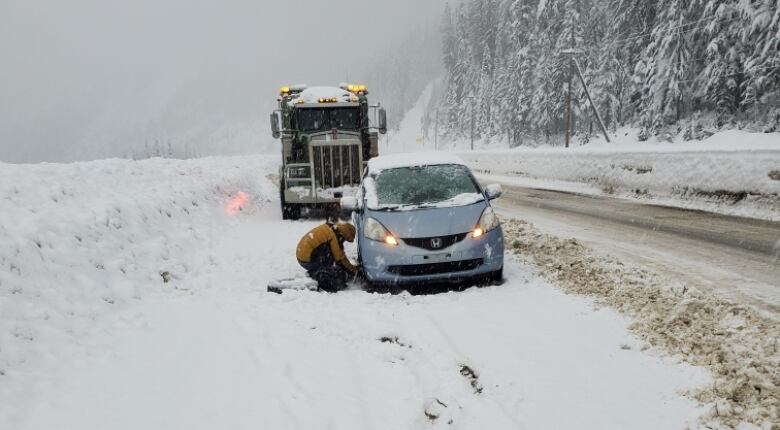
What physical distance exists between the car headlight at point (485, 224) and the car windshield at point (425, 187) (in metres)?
0.33

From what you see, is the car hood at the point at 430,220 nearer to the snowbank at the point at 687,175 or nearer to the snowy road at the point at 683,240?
the snowy road at the point at 683,240

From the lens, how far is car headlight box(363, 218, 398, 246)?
6.16 metres

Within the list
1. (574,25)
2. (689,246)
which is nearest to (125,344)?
(689,246)

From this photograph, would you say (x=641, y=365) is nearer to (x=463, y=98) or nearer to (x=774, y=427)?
(x=774, y=427)

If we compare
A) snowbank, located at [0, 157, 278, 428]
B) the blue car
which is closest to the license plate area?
the blue car

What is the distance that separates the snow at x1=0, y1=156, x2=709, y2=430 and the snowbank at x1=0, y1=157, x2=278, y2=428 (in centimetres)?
2

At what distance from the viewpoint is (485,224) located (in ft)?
20.9

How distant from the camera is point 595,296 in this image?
18.9 ft

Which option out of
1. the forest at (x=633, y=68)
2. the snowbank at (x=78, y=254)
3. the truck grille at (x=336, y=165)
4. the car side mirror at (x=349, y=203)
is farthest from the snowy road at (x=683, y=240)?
the forest at (x=633, y=68)

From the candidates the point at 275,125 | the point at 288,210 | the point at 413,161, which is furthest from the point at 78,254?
the point at 275,125

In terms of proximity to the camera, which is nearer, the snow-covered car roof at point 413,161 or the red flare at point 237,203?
the snow-covered car roof at point 413,161

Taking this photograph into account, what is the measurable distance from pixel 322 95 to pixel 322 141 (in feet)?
6.17

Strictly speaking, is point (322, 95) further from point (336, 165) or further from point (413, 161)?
point (413, 161)

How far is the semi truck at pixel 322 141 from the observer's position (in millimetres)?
12836
